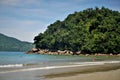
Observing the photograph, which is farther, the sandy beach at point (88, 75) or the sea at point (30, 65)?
Answer: the sea at point (30, 65)

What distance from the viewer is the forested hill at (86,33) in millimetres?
74500

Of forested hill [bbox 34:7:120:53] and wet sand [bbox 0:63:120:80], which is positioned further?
forested hill [bbox 34:7:120:53]

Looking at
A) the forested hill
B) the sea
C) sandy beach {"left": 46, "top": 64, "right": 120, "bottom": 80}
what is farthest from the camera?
the forested hill

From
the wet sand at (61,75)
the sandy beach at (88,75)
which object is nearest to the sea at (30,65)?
the wet sand at (61,75)

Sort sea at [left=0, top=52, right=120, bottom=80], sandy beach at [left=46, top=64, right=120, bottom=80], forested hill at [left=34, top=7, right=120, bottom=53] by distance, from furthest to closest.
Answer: forested hill at [left=34, top=7, right=120, bottom=53], sea at [left=0, top=52, right=120, bottom=80], sandy beach at [left=46, top=64, right=120, bottom=80]

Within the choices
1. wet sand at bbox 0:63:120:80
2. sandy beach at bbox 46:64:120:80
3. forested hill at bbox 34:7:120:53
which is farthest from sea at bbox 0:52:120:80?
forested hill at bbox 34:7:120:53

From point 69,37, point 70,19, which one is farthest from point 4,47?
point 69,37

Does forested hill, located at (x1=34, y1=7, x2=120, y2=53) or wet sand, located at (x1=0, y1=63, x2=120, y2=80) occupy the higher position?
forested hill, located at (x1=34, y1=7, x2=120, y2=53)

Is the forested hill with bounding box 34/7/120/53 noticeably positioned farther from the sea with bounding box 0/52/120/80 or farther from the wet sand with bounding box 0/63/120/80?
the wet sand with bounding box 0/63/120/80

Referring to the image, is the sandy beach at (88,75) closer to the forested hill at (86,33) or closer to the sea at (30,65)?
the sea at (30,65)

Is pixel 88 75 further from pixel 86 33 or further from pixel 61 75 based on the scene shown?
pixel 86 33

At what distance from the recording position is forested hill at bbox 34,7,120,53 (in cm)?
7450

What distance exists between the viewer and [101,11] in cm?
9231

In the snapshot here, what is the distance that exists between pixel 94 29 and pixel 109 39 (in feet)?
27.5
